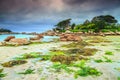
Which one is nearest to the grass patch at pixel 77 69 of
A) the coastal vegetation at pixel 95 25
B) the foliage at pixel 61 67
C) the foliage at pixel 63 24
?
the foliage at pixel 61 67

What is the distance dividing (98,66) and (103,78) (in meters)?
3.41

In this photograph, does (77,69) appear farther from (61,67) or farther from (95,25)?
(95,25)

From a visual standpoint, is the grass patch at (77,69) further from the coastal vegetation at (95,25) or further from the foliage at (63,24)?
the foliage at (63,24)

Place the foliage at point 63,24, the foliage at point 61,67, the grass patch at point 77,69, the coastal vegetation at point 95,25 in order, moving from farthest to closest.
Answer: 1. the foliage at point 63,24
2. the coastal vegetation at point 95,25
3. the foliage at point 61,67
4. the grass patch at point 77,69

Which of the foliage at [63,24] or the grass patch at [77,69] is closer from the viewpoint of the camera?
the grass patch at [77,69]

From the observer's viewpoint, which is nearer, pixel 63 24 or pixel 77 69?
pixel 77 69

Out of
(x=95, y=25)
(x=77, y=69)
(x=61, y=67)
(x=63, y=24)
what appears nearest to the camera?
(x=77, y=69)

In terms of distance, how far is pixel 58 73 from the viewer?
47.4 feet

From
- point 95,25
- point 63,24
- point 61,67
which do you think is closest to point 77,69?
point 61,67

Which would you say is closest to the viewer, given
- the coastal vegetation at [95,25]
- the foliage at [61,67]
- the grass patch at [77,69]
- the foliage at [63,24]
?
the grass patch at [77,69]

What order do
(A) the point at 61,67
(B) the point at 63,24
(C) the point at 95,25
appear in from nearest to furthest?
1. (A) the point at 61,67
2. (C) the point at 95,25
3. (B) the point at 63,24

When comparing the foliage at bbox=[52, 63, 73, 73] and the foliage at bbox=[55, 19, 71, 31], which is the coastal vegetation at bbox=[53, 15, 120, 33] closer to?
the foliage at bbox=[55, 19, 71, 31]

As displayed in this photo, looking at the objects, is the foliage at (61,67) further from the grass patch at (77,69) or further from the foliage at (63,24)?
the foliage at (63,24)

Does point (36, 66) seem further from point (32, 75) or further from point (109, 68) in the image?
point (109, 68)
